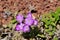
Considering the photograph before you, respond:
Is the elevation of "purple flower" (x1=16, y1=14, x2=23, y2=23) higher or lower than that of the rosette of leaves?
higher

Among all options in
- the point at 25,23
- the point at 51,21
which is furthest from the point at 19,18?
the point at 51,21

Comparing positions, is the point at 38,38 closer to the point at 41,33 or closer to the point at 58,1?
the point at 41,33

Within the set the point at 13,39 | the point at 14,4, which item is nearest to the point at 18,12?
the point at 14,4

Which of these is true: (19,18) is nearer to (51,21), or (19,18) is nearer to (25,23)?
(25,23)

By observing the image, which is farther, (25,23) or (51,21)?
(51,21)

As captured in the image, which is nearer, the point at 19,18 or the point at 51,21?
the point at 19,18

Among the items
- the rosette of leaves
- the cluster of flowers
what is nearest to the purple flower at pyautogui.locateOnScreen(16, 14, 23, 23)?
the cluster of flowers

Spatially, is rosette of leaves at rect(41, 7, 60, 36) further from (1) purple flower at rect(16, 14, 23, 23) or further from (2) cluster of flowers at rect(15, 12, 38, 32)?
(1) purple flower at rect(16, 14, 23, 23)
